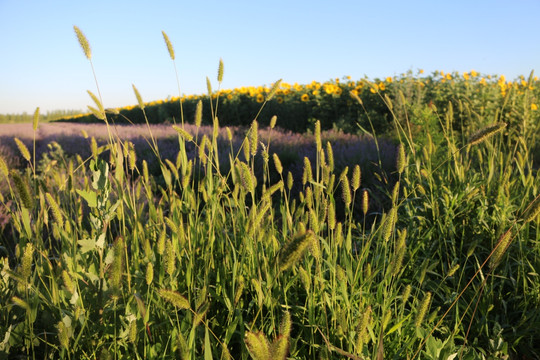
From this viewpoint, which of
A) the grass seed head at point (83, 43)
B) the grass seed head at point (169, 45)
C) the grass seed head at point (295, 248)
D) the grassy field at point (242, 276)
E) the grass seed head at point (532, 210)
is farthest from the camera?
the grass seed head at point (169, 45)

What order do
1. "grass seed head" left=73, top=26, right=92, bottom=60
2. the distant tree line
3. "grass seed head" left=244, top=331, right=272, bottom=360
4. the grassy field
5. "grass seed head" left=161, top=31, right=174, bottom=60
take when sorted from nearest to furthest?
"grass seed head" left=244, top=331, right=272, bottom=360
the grassy field
"grass seed head" left=73, top=26, right=92, bottom=60
"grass seed head" left=161, top=31, right=174, bottom=60
the distant tree line

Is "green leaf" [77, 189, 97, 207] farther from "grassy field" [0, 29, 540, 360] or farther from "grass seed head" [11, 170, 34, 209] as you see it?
"grass seed head" [11, 170, 34, 209]

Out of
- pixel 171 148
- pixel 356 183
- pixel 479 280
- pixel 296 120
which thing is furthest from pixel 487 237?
pixel 296 120

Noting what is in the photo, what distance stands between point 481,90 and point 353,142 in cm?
352

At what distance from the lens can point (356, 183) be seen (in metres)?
1.61

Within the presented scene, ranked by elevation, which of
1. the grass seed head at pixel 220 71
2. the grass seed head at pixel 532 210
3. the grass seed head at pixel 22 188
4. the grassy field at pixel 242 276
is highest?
the grass seed head at pixel 220 71

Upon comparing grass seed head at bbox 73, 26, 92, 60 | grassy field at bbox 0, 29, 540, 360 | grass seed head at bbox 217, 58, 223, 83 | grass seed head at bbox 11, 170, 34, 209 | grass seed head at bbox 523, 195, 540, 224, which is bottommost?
grassy field at bbox 0, 29, 540, 360

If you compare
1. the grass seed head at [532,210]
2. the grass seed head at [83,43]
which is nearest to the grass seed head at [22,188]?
the grass seed head at [83,43]

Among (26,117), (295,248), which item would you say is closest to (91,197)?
(295,248)

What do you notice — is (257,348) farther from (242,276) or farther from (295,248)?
(242,276)

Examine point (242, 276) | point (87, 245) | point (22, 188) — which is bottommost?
point (242, 276)

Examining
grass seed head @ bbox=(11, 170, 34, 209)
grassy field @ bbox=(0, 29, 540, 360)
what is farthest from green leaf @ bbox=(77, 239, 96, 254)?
grass seed head @ bbox=(11, 170, 34, 209)

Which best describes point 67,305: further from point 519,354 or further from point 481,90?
point 481,90

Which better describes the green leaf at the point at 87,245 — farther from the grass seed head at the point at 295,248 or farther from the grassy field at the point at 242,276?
the grass seed head at the point at 295,248
